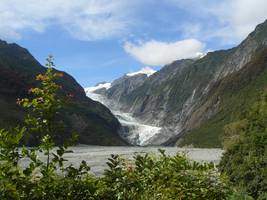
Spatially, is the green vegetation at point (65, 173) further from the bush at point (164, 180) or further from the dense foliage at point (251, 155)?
the dense foliage at point (251, 155)

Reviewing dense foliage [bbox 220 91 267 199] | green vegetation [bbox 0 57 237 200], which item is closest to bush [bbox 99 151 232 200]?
green vegetation [bbox 0 57 237 200]

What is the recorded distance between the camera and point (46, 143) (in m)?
7.55

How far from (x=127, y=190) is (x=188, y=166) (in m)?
1.06

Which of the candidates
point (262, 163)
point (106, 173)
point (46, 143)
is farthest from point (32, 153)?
point (262, 163)

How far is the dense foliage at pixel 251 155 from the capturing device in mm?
26438

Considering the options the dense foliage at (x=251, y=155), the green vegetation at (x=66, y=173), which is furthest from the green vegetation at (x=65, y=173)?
the dense foliage at (x=251, y=155)

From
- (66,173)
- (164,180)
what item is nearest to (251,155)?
(164,180)

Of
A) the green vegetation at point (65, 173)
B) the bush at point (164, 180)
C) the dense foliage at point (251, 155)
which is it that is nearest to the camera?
the green vegetation at point (65, 173)

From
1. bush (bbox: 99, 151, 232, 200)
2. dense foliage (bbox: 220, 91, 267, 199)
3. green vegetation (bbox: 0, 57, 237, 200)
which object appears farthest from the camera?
dense foliage (bbox: 220, 91, 267, 199)

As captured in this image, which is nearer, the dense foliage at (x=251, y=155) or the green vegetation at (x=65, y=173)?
the green vegetation at (x=65, y=173)

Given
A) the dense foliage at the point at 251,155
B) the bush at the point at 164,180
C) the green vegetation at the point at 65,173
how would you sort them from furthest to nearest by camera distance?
1. the dense foliage at the point at 251,155
2. the bush at the point at 164,180
3. the green vegetation at the point at 65,173

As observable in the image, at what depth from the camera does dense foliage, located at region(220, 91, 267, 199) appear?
26.4 metres

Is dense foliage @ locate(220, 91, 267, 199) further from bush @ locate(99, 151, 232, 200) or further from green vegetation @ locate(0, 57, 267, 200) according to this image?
green vegetation @ locate(0, 57, 267, 200)

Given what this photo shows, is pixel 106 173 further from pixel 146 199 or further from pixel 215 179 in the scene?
pixel 215 179
